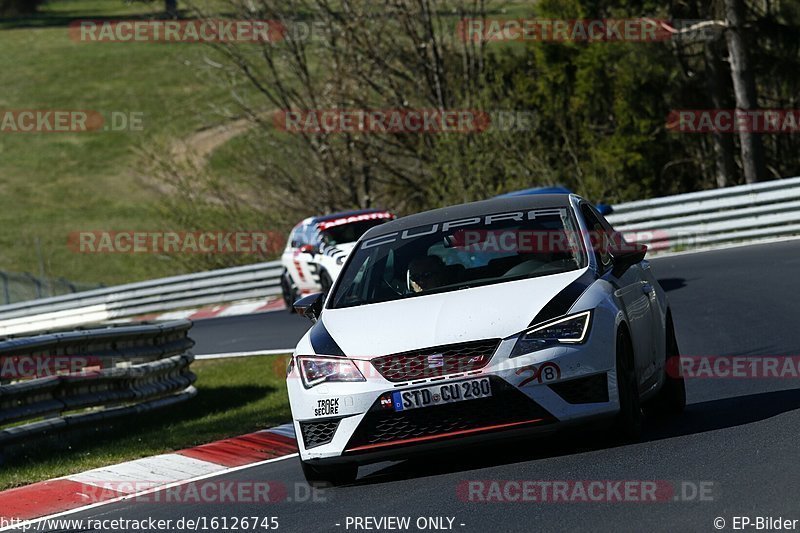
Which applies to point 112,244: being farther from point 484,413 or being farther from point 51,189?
point 484,413

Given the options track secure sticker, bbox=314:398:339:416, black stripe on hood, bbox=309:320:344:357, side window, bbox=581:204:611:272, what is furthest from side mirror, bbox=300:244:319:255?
track secure sticker, bbox=314:398:339:416

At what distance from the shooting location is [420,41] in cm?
3531

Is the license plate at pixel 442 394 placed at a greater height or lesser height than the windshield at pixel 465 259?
lesser

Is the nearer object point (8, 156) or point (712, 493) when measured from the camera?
point (712, 493)

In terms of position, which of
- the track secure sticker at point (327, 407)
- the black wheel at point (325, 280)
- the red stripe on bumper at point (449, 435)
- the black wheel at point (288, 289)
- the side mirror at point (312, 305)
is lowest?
the black wheel at point (288, 289)

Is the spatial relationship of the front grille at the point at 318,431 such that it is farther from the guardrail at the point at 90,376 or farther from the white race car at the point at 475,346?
the guardrail at the point at 90,376

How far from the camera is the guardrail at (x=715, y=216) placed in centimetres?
2369

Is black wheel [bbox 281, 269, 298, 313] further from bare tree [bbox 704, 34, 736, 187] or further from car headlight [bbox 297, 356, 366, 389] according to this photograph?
car headlight [bbox 297, 356, 366, 389]

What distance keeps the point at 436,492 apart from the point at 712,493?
59.9 inches

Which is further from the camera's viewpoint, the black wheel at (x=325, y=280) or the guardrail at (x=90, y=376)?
the black wheel at (x=325, y=280)

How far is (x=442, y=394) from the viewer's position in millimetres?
7367

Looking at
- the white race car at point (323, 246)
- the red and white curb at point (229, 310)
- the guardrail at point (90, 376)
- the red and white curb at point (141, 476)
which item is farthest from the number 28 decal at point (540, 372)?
the red and white curb at point (229, 310)

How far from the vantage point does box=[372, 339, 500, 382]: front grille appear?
738cm

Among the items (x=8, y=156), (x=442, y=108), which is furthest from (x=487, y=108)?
(x=8, y=156)
